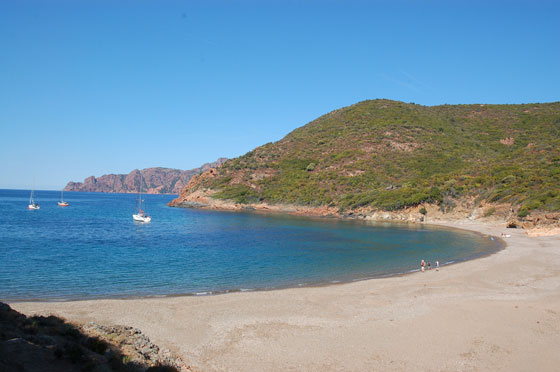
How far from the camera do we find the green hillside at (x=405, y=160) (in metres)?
64.4

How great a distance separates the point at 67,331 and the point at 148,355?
6.96 ft

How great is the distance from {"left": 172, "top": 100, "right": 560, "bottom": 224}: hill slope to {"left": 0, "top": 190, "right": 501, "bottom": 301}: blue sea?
20378mm

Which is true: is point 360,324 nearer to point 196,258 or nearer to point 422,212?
point 196,258

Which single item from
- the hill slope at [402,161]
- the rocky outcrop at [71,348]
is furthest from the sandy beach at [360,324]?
the hill slope at [402,161]

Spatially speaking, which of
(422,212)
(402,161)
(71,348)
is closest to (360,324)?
(71,348)

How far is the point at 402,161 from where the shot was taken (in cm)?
9019

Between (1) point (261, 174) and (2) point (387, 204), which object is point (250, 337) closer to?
(2) point (387, 204)

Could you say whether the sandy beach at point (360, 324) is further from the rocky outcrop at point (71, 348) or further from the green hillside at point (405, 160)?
the green hillside at point (405, 160)

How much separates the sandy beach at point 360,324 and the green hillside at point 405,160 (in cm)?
4118

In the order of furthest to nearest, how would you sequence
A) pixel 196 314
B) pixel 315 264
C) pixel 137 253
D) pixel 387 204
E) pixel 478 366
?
pixel 387 204, pixel 137 253, pixel 315 264, pixel 196 314, pixel 478 366

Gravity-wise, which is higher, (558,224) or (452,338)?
(558,224)

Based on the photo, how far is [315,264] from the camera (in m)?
27.8

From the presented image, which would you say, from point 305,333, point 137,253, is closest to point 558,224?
point 305,333

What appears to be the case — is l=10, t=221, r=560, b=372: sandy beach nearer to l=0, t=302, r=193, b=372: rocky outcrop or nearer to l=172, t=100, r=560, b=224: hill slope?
l=0, t=302, r=193, b=372: rocky outcrop
